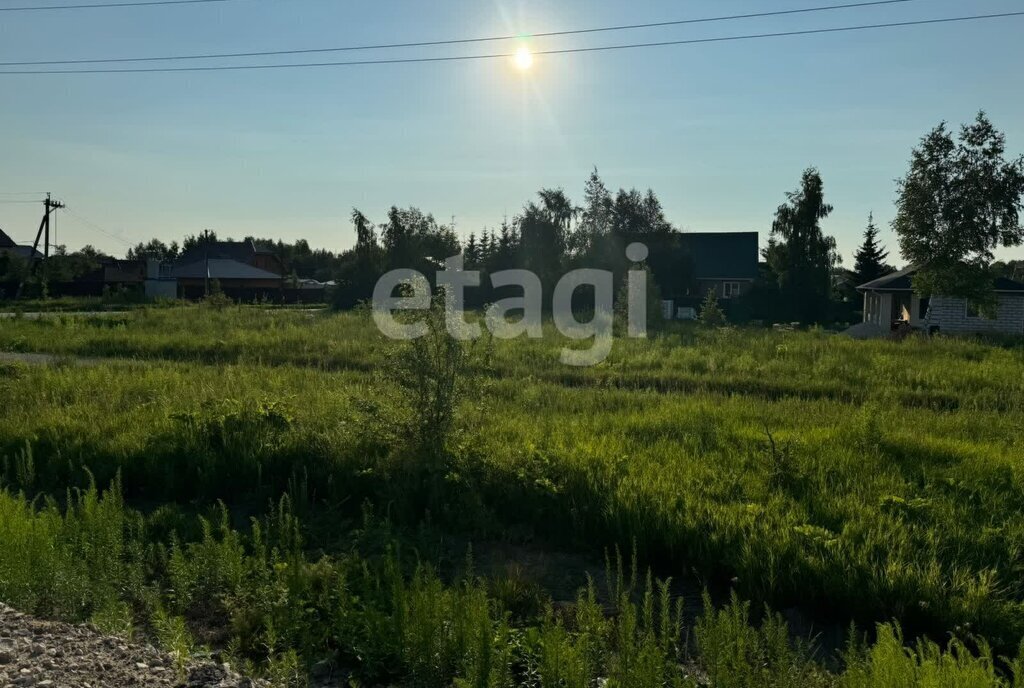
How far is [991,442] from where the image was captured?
8.70 m

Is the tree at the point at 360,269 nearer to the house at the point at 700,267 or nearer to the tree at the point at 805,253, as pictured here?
the house at the point at 700,267

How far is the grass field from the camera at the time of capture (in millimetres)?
4250

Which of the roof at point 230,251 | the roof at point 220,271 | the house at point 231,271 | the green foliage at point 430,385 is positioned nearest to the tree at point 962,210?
the green foliage at point 430,385

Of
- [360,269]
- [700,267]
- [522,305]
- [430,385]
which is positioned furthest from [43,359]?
[700,267]

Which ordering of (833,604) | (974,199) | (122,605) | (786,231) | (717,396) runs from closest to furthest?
(122,605)
(833,604)
(717,396)
(974,199)
(786,231)

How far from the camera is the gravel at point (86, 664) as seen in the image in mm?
3777

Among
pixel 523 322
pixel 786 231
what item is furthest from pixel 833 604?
pixel 786 231

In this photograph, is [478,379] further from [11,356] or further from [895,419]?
[11,356]

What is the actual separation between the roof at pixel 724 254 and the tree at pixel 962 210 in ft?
65.7

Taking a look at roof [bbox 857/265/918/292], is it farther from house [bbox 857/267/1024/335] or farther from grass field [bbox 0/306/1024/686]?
grass field [bbox 0/306/1024/686]

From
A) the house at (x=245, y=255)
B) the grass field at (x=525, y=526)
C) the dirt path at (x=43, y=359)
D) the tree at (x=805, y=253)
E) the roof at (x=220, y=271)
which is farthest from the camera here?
the house at (x=245, y=255)

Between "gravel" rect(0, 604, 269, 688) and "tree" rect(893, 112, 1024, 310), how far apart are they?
30898 millimetres

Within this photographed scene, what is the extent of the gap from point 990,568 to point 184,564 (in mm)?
5609

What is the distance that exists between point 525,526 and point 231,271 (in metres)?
66.0
